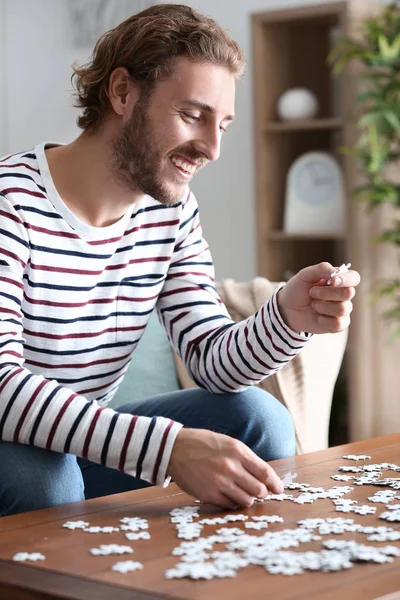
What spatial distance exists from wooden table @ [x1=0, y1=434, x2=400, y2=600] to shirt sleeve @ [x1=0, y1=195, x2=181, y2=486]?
0.06 m

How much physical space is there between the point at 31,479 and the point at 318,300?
575 millimetres

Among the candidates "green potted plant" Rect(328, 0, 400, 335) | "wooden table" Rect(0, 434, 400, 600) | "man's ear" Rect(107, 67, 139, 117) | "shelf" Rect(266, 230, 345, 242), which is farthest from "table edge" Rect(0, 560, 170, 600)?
"shelf" Rect(266, 230, 345, 242)

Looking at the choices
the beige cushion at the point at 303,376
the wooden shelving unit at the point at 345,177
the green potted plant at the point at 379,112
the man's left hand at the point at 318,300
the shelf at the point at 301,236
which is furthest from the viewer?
the shelf at the point at 301,236

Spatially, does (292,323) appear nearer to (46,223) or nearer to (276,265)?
(46,223)

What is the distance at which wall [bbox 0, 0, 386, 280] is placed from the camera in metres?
4.91

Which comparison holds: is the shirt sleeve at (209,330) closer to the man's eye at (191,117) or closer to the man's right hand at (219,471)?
the man's eye at (191,117)

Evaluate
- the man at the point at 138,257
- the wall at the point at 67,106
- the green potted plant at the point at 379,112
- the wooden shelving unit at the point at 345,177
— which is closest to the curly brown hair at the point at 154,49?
the man at the point at 138,257

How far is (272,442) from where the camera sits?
184 cm

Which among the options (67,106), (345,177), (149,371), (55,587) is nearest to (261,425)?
(55,587)

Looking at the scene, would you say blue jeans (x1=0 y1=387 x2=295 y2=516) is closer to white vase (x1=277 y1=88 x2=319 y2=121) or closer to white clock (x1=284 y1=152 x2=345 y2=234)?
white clock (x1=284 y1=152 x2=345 y2=234)

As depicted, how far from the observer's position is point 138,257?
6.43ft

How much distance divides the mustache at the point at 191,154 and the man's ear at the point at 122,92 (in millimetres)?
127

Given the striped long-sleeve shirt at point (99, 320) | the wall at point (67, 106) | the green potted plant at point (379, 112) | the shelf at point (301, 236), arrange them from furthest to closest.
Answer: the wall at point (67, 106), the shelf at point (301, 236), the green potted plant at point (379, 112), the striped long-sleeve shirt at point (99, 320)

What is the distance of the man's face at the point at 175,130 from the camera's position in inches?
70.7
